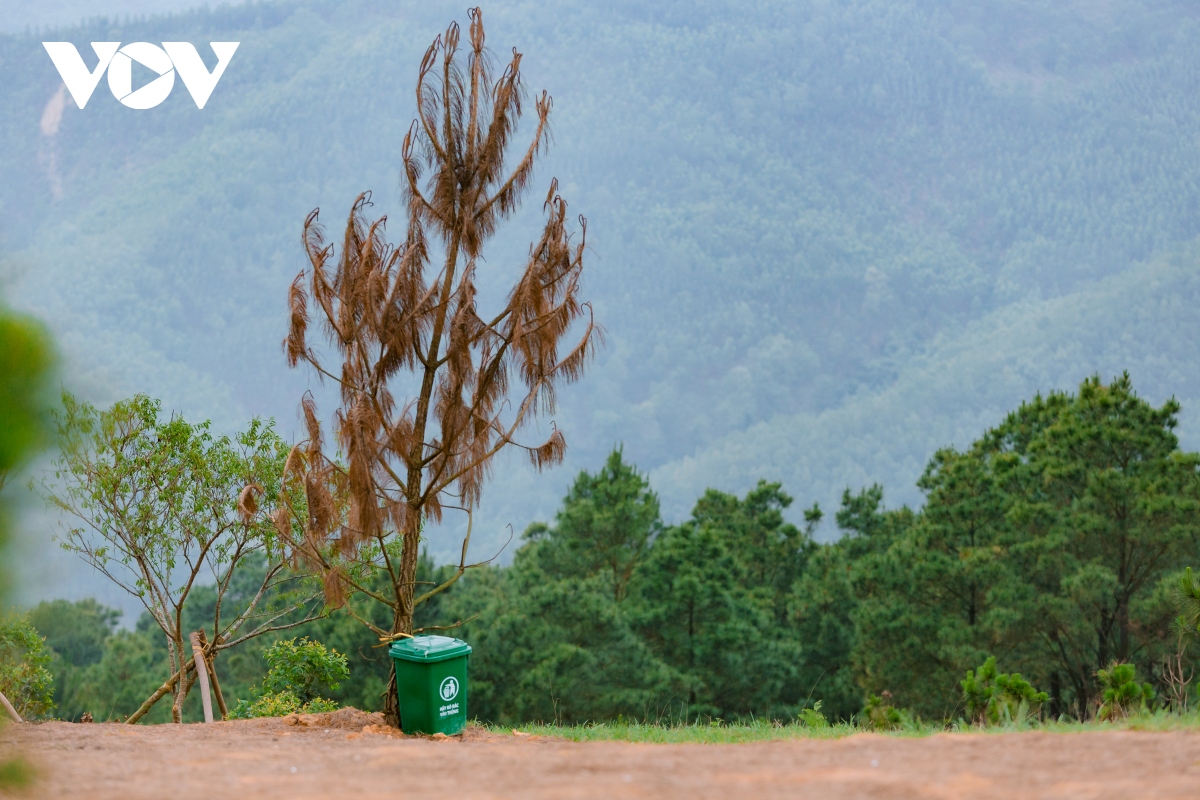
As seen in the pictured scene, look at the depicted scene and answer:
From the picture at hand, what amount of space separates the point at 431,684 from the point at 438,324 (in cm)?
266

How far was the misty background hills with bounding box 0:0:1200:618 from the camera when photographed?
123m

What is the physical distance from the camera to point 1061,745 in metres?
4.38

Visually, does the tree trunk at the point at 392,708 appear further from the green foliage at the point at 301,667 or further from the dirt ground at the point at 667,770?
the green foliage at the point at 301,667

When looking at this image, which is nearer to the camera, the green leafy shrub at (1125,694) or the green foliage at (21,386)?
the green foliage at (21,386)

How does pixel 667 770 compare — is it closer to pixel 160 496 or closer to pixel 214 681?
pixel 214 681

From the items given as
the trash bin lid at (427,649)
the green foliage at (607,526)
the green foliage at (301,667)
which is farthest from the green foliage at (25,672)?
the green foliage at (607,526)

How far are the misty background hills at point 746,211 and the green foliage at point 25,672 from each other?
8613 centimetres

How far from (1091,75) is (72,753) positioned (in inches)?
7491

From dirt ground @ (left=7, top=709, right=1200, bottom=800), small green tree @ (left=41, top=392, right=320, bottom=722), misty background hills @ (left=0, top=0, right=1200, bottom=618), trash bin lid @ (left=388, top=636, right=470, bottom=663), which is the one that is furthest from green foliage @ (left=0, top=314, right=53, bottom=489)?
misty background hills @ (left=0, top=0, right=1200, bottom=618)

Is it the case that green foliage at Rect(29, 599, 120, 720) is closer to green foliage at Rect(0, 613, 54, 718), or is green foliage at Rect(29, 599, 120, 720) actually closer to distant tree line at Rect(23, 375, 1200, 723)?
distant tree line at Rect(23, 375, 1200, 723)

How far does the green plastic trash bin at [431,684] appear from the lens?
6.91 metres

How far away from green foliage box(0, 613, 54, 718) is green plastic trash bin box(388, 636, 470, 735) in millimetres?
5565

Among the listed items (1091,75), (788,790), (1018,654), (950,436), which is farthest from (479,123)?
(1091,75)

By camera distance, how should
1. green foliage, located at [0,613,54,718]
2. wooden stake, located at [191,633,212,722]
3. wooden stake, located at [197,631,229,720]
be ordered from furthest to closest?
green foliage, located at [0,613,54,718], wooden stake, located at [197,631,229,720], wooden stake, located at [191,633,212,722]
